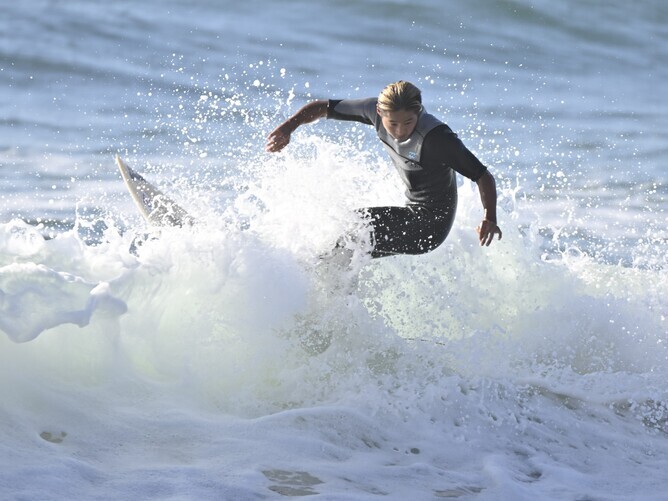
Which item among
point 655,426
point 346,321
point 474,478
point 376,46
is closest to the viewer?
point 474,478

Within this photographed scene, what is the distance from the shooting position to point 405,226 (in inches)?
241

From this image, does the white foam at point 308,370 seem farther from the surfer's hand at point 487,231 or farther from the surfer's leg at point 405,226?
the surfer's hand at point 487,231

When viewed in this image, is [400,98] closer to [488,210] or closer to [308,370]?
[488,210]

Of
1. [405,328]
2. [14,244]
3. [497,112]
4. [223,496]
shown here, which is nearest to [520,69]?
[497,112]

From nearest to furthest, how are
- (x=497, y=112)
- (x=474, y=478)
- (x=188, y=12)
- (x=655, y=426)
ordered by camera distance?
(x=474, y=478) → (x=655, y=426) → (x=497, y=112) → (x=188, y=12)

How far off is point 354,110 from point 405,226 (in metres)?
0.83

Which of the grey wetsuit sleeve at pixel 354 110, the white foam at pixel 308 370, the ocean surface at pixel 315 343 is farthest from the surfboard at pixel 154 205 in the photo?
the grey wetsuit sleeve at pixel 354 110

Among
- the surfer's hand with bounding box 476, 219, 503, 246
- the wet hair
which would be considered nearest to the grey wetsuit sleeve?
the wet hair

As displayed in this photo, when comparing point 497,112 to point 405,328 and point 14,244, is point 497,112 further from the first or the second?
point 14,244

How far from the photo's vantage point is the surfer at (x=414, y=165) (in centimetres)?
570

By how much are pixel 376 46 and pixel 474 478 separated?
1683 cm

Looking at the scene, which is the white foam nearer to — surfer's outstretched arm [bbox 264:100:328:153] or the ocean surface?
the ocean surface

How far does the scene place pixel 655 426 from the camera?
5648mm

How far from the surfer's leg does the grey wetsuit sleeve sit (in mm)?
599
